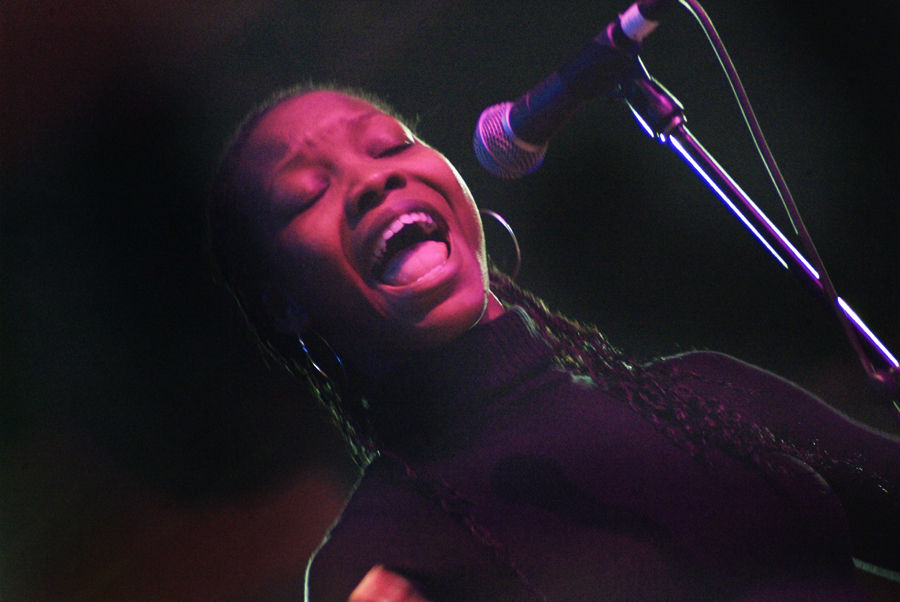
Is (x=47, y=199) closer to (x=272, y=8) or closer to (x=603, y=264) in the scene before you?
(x=272, y=8)

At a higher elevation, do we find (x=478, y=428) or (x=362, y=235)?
(x=362, y=235)

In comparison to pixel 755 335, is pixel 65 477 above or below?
above

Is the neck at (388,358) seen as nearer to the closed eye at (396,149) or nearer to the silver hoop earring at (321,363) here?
the silver hoop earring at (321,363)

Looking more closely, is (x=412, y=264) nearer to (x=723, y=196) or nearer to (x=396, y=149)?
(x=396, y=149)

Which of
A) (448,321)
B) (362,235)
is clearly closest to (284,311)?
(362,235)

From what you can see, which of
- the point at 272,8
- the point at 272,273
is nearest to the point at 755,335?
the point at 272,273

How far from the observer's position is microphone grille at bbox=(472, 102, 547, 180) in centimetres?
110

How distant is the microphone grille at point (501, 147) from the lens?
1.10m

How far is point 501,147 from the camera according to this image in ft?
3.68

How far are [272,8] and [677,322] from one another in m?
1.28

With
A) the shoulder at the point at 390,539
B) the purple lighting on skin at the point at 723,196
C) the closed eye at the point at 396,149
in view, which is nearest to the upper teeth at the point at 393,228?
the closed eye at the point at 396,149

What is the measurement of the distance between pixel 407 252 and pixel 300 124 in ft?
1.25

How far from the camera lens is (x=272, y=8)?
4.89 feet

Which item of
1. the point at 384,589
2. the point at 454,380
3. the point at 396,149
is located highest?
the point at 396,149
